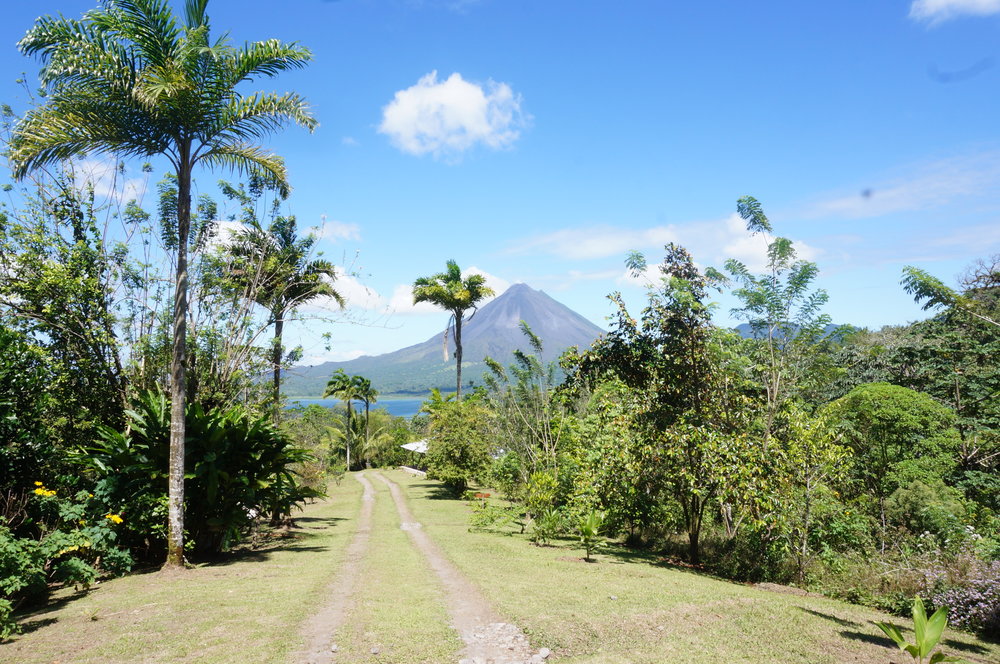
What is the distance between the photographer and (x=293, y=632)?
6355 millimetres

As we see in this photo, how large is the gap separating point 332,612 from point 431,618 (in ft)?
4.51

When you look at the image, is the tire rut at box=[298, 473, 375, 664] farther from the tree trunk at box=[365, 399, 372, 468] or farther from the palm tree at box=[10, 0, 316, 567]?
the tree trunk at box=[365, 399, 372, 468]

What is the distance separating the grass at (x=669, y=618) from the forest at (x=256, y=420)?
1.40m

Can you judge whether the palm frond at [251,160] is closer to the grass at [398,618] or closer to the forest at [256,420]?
the forest at [256,420]

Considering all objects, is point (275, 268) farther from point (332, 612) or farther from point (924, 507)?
point (924, 507)

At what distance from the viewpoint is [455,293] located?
30391 mm

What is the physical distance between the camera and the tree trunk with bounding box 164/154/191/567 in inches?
373

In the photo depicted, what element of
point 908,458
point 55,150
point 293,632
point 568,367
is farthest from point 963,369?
point 55,150

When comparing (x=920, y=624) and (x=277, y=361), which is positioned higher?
(x=277, y=361)

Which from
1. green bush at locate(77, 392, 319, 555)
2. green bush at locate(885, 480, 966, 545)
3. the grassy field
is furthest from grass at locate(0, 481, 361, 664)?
green bush at locate(885, 480, 966, 545)

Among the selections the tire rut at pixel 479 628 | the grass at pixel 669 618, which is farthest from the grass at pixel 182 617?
the grass at pixel 669 618

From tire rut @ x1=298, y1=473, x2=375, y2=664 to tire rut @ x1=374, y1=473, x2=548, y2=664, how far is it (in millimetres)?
1454

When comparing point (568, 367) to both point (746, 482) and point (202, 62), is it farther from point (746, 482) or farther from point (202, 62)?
point (202, 62)

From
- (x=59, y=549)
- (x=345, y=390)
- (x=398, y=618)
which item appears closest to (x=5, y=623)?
(x=59, y=549)
